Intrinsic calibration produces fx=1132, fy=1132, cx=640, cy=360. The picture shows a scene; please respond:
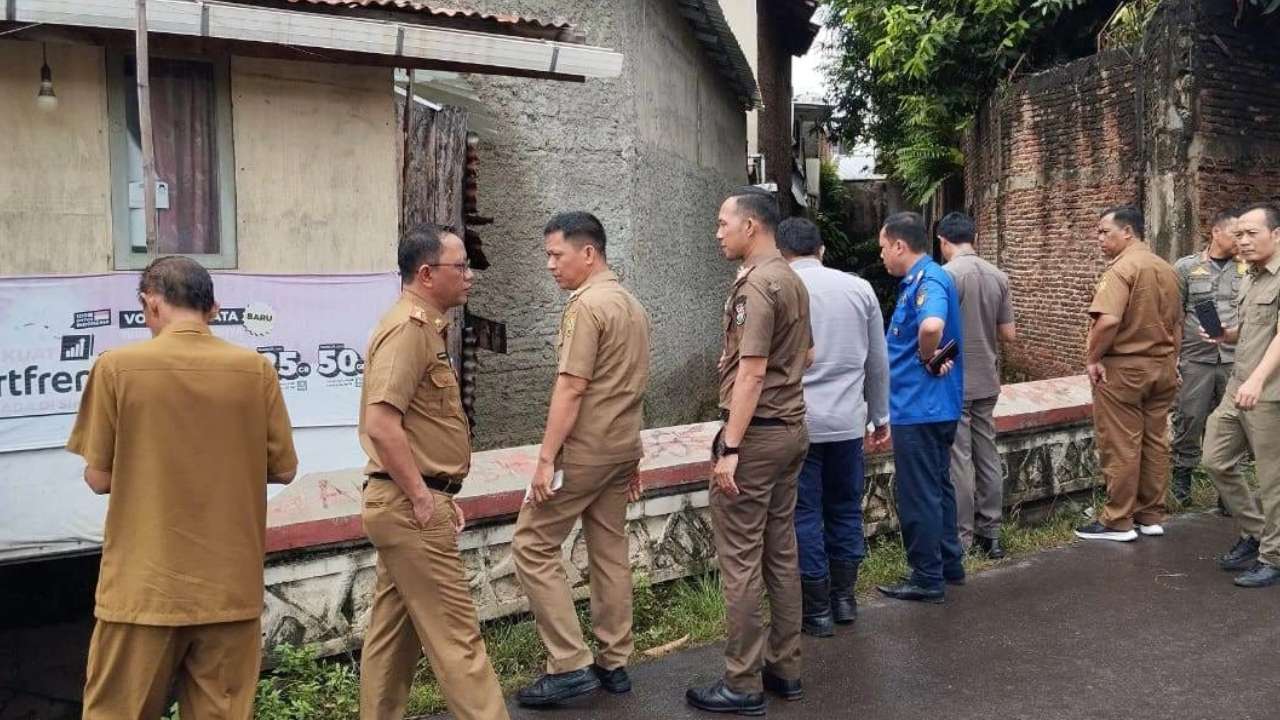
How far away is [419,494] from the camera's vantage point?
356cm

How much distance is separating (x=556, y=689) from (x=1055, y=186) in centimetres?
1059

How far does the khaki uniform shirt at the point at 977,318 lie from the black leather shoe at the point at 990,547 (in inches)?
32.4

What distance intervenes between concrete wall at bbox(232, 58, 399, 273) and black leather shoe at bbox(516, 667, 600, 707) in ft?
10.3

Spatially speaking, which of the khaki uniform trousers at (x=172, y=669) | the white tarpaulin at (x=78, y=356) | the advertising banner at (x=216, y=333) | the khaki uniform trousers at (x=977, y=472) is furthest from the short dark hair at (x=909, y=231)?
the khaki uniform trousers at (x=172, y=669)

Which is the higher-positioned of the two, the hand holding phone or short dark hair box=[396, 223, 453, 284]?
short dark hair box=[396, 223, 453, 284]

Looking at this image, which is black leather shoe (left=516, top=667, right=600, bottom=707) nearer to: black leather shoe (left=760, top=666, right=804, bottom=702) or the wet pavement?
the wet pavement

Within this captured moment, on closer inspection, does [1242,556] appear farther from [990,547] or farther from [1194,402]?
[1194,402]

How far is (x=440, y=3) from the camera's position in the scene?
841 centimetres

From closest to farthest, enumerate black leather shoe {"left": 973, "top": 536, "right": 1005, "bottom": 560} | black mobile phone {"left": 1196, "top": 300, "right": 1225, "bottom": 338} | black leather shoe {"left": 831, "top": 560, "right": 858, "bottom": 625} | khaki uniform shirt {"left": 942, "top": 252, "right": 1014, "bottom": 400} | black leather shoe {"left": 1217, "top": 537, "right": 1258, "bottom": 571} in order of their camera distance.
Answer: black leather shoe {"left": 831, "top": 560, "right": 858, "bottom": 625}, black leather shoe {"left": 1217, "top": 537, "right": 1258, "bottom": 571}, khaki uniform shirt {"left": 942, "top": 252, "right": 1014, "bottom": 400}, black leather shoe {"left": 973, "top": 536, "right": 1005, "bottom": 560}, black mobile phone {"left": 1196, "top": 300, "right": 1225, "bottom": 338}

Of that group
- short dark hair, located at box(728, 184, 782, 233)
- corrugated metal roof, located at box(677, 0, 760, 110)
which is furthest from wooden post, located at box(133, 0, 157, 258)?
corrugated metal roof, located at box(677, 0, 760, 110)

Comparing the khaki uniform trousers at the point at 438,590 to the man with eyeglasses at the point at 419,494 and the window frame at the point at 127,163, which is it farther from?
the window frame at the point at 127,163

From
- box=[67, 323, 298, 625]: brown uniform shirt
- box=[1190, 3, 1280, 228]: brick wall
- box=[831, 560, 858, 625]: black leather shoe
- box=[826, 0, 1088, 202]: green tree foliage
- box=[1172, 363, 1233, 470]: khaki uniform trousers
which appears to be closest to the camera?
box=[67, 323, 298, 625]: brown uniform shirt

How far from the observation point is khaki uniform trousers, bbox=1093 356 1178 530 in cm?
612

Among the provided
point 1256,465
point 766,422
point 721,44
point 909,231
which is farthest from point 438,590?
point 721,44
